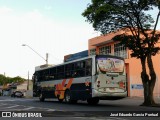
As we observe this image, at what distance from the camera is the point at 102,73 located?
71.0 ft

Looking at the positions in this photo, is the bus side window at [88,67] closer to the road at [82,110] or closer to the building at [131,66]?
the road at [82,110]

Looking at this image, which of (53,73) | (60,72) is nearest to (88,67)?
(60,72)

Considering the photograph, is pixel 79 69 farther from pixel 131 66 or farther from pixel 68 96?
pixel 131 66

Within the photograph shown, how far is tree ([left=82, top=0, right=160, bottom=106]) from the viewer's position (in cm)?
2320

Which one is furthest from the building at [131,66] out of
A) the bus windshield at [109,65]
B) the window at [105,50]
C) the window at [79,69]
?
the bus windshield at [109,65]

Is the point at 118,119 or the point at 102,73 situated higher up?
the point at 102,73

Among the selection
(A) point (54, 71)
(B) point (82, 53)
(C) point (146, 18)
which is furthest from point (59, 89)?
(B) point (82, 53)

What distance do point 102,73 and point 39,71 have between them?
36.3ft

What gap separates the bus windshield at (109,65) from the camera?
71.3 feet

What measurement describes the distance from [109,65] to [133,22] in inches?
172

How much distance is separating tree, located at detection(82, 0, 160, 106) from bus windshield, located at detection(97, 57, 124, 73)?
2139mm

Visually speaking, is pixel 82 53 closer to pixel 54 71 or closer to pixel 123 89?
pixel 54 71

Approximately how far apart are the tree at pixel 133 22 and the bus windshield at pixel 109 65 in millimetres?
2139

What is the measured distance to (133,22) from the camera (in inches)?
962
